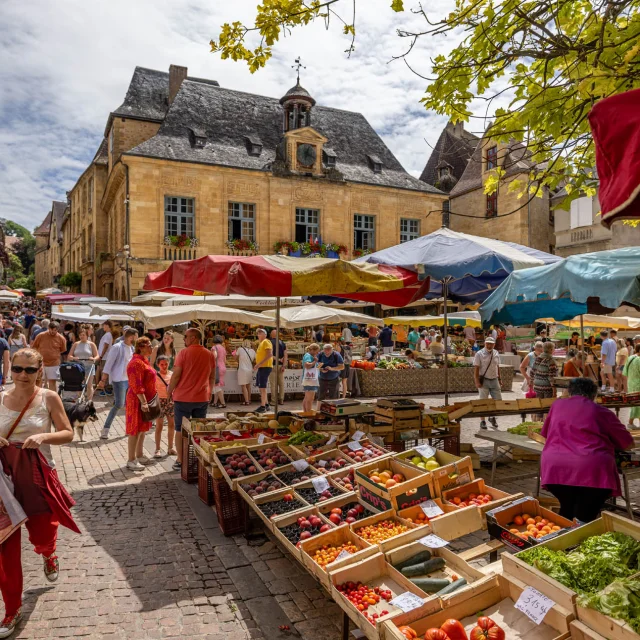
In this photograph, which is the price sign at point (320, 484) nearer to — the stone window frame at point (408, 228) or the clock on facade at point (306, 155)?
the clock on facade at point (306, 155)

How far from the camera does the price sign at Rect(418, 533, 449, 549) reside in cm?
354

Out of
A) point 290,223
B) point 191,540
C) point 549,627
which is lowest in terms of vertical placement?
point 191,540

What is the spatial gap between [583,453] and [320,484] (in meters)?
2.18

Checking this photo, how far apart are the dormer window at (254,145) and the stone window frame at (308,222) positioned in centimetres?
345

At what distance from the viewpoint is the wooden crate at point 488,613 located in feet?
8.60

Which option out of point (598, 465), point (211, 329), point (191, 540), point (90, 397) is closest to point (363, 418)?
point (191, 540)

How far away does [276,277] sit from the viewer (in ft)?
18.1

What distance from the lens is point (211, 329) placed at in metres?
19.3

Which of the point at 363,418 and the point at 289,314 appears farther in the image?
the point at 289,314

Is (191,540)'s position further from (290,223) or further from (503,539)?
(290,223)

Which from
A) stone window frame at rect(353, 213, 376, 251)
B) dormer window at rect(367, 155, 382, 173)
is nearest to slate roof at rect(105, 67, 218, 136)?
dormer window at rect(367, 155, 382, 173)

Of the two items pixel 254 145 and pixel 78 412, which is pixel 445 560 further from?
pixel 254 145

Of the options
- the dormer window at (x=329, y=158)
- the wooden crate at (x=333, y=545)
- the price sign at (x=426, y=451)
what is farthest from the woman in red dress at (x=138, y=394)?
the dormer window at (x=329, y=158)

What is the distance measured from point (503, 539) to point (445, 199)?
28793 millimetres
